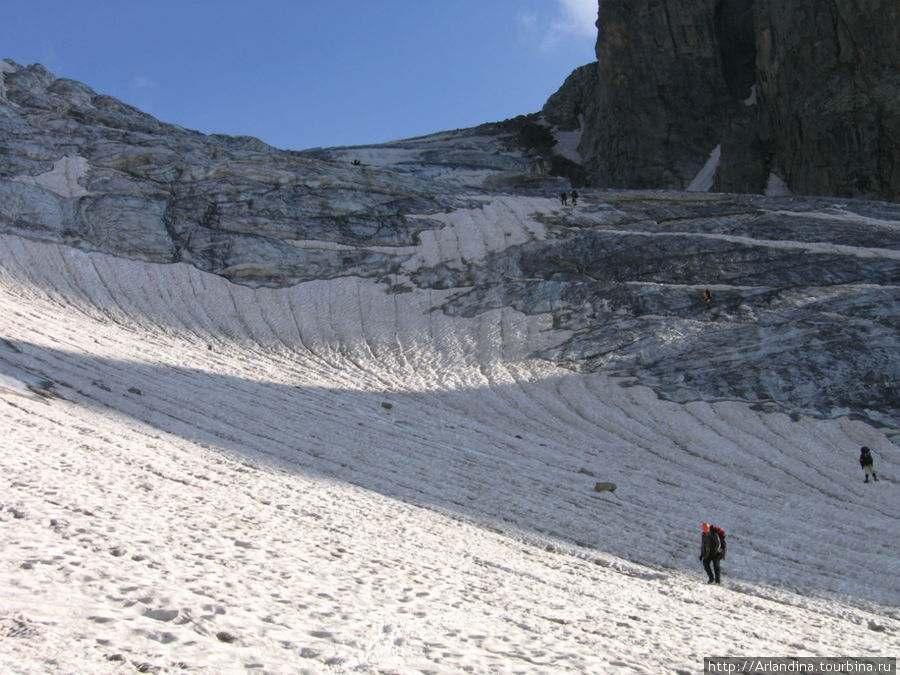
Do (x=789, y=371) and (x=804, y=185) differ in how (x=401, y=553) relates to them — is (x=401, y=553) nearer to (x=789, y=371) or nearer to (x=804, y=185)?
(x=789, y=371)

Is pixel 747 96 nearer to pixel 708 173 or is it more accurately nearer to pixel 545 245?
pixel 708 173

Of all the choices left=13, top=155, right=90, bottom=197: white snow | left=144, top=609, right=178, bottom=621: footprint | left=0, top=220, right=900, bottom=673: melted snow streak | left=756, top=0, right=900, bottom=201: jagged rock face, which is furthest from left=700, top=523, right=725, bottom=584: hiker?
left=756, top=0, right=900, bottom=201: jagged rock face

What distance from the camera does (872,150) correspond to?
45562 mm

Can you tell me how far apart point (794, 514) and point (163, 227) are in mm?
29125

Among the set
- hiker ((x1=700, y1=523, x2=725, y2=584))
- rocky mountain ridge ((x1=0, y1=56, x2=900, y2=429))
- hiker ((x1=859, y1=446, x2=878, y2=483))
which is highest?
rocky mountain ridge ((x1=0, y1=56, x2=900, y2=429))

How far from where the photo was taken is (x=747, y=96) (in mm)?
59219

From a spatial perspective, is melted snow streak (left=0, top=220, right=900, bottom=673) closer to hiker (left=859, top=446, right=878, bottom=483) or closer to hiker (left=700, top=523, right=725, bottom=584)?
hiker (left=700, top=523, right=725, bottom=584)

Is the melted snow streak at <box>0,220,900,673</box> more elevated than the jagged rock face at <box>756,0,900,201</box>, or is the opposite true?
the jagged rock face at <box>756,0,900,201</box>

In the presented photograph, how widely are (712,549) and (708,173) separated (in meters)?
53.2

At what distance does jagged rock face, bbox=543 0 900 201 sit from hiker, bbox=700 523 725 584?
43.1 meters

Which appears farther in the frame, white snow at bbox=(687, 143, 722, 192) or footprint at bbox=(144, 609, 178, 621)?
white snow at bbox=(687, 143, 722, 192)

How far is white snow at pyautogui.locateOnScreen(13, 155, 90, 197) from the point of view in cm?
3456

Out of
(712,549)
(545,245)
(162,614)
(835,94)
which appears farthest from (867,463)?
(835,94)

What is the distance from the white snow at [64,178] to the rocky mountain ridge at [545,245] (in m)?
0.12
